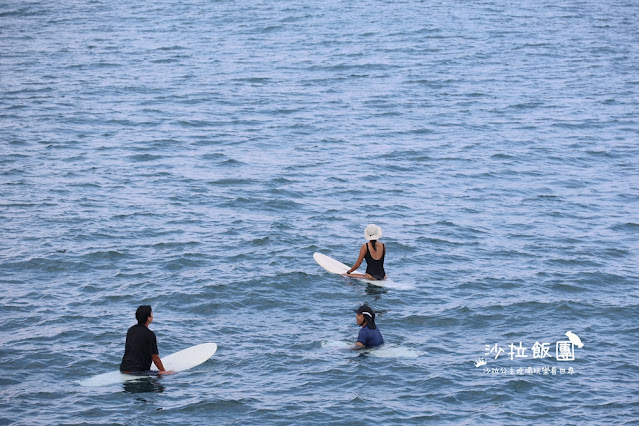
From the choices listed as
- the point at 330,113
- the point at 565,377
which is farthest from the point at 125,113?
the point at 565,377

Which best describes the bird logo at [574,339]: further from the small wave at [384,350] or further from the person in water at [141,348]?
the person in water at [141,348]

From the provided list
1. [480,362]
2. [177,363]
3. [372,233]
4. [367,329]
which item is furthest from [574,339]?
[177,363]

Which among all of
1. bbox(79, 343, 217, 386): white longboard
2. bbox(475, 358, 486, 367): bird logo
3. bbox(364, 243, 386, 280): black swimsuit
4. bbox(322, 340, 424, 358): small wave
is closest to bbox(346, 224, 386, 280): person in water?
bbox(364, 243, 386, 280): black swimsuit

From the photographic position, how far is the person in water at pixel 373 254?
21.0m

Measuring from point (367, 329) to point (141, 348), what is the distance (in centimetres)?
462

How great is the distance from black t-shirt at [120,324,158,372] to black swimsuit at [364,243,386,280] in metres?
6.92

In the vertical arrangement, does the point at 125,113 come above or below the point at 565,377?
above

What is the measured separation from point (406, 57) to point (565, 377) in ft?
112

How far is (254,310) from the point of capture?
19812 mm

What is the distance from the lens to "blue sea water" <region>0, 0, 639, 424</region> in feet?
52.7

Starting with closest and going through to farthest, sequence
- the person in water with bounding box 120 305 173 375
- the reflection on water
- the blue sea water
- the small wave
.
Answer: the reflection on water → the person in water with bounding box 120 305 173 375 → the blue sea water → the small wave

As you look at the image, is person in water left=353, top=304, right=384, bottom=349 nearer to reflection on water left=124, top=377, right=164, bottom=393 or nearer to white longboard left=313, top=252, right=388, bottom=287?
white longboard left=313, top=252, right=388, bottom=287

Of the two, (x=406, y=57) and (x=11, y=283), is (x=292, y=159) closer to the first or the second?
(x=11, y=283)

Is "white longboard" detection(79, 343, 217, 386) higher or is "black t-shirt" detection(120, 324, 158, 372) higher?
"black t-shirt" detection(120, 324, 158, 372)
